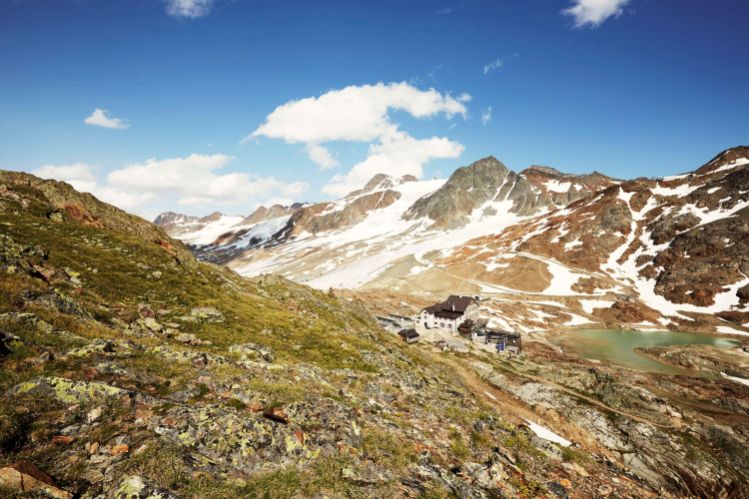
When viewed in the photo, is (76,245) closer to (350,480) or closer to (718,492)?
(350,480)

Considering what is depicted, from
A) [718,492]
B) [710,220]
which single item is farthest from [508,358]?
[710,220]

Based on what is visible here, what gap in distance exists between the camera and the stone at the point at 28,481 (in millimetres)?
7934

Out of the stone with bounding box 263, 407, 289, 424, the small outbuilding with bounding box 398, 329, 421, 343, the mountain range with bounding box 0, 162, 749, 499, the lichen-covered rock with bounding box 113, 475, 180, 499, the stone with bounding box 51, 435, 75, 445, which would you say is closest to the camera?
the lichen-covered rock with bounding box 113, 475, 180, 499

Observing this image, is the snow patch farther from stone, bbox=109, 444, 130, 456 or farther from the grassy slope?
stone, bbox=109, 444, 130, 456

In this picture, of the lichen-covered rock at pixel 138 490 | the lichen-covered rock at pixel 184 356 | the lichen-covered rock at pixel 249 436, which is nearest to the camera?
the lichen-covered rock at pixel 138 490

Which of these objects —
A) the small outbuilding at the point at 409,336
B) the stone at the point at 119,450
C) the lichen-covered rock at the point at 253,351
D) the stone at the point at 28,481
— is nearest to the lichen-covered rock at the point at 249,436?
the stone at the point at 119,450

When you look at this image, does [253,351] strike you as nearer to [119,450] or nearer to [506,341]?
[119,450]

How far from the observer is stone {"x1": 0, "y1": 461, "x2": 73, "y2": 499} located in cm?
793

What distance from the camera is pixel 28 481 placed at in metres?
8.09

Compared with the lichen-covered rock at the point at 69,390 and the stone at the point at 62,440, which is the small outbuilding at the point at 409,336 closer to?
the lichen-covered rock at the point at 69,390

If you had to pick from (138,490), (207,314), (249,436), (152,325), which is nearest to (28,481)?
(138,490)

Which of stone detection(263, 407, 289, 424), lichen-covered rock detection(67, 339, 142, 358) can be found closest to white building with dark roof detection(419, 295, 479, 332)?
stone detection(263, 407, 289, 424)

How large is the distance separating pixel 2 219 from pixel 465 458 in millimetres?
41102

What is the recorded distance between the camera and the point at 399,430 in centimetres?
1866
